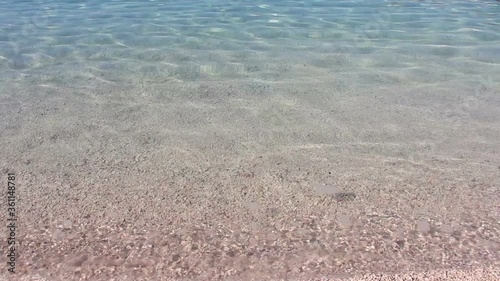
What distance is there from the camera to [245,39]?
5.77m

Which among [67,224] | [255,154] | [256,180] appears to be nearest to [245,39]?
[255,154]

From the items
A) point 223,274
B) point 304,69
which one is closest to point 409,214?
point 223,274

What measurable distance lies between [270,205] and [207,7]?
5513 mm

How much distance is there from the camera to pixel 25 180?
9.59ft

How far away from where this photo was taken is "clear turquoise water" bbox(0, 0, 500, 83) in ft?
15.6

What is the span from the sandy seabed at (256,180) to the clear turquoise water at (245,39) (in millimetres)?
475

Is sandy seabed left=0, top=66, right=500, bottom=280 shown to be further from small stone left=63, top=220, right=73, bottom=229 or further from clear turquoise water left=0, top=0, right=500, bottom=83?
clear turquoise water left=0, top=0, right=500, bottom=83

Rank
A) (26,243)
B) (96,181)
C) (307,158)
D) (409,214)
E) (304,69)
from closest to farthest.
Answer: (26,243), (409,214), (96,181), (307,158), (304,69)

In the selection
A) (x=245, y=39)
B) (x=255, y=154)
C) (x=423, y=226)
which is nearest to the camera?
(x=423, y=226)

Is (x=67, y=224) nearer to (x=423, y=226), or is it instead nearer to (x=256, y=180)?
(x=256, y=180)

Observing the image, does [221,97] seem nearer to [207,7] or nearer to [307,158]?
[307,158]

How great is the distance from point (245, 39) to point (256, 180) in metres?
3.19

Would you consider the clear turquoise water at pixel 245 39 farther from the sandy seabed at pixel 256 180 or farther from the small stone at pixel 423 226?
the small stone at pixel 423 226

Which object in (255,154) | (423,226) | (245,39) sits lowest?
(423,226)
